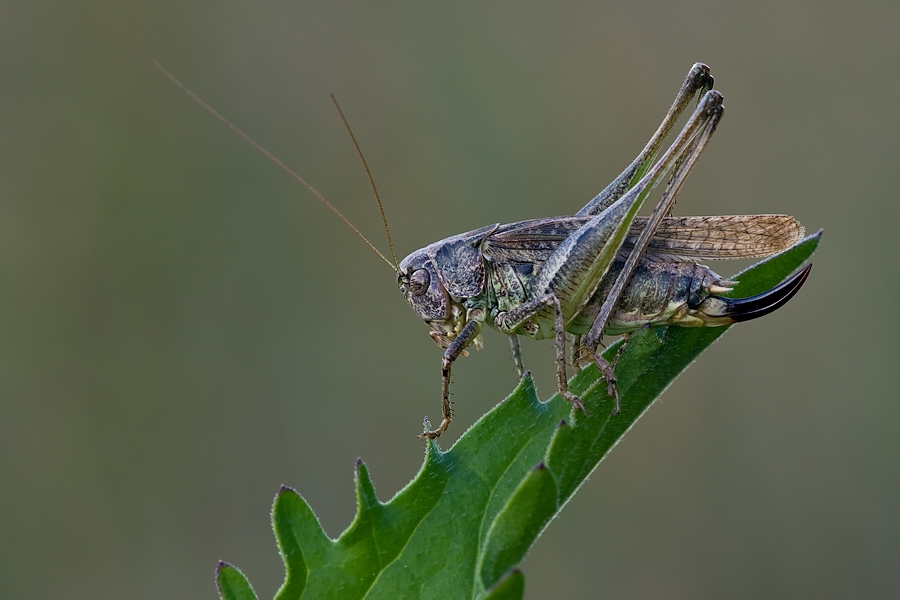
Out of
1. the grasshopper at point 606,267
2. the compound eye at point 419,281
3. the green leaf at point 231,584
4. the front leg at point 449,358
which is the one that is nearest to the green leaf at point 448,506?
the green leaf at point 231,584

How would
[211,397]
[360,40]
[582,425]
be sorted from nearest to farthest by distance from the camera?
[582,425] < [211,397] < [360,40]

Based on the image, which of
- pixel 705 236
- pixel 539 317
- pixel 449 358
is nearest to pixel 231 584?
pixel 449 358

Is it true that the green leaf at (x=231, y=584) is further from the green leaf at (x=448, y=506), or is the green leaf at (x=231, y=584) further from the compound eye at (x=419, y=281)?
the compound eye at (x=419, y=281)

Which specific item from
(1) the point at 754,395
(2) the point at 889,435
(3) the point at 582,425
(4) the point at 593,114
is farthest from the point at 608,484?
(3) the point at 582,425

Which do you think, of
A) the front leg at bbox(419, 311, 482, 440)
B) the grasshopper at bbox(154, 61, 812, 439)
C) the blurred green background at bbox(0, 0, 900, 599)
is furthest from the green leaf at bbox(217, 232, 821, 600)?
the blurred green background at bbox(0, 0, 900, 599)

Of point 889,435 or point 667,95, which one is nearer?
point 889,435

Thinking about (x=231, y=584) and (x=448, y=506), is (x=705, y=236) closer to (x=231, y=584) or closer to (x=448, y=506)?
(x=448, y=506)

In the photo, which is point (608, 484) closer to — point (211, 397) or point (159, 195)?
point (211, 397)

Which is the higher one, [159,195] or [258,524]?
[159,195]
